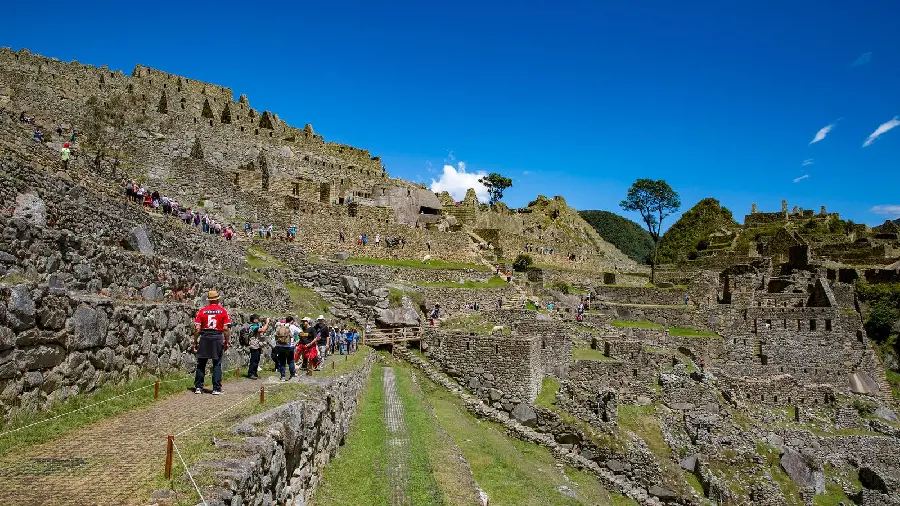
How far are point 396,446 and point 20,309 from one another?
632 cm

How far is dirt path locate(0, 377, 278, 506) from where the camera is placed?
13.2 ft

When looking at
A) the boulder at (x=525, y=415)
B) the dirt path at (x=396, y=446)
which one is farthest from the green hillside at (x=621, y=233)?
the dirt path at (x=396, y=446)

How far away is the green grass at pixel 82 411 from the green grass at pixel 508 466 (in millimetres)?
5875

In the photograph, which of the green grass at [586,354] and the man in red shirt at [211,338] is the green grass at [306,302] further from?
the green grass at [586,354]

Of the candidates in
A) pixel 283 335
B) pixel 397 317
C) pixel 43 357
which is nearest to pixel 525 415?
pixel 397 317

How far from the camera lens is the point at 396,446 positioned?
10.2 metres

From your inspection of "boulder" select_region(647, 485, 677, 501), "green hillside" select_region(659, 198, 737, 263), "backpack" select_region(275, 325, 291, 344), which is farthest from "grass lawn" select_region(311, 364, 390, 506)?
"green hillside" select_region(659, 198, 737, 263)

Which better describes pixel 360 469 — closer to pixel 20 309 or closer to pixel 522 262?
pixel 20 309

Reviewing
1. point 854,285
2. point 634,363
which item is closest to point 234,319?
point 634,363

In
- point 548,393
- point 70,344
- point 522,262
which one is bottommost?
point 548,393

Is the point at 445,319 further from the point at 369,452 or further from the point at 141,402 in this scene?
the point at 141,402

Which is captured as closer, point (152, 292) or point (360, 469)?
point (360, 469)

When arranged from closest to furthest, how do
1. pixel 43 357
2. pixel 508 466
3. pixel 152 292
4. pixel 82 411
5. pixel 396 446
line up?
pixel 43 357, pixel 82 411, pixel 152 292, pixel 396 446, pixel 508 466

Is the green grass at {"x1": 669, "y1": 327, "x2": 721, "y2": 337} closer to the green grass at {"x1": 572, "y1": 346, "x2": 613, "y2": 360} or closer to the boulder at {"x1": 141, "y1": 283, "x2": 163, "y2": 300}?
the green grass at {"x1": 572, "y1": 346, "x2": 613, "y2": 360}
